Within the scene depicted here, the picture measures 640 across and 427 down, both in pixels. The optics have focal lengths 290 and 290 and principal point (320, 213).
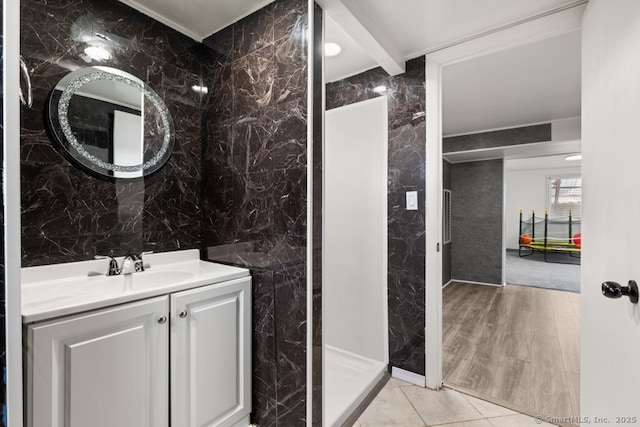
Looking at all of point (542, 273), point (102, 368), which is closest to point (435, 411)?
point (102, 368)

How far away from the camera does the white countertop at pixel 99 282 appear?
3.31 ft

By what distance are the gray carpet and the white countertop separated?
212 inches

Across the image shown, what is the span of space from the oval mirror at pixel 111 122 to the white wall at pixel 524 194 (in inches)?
359

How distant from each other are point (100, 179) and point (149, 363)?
3.18 ft

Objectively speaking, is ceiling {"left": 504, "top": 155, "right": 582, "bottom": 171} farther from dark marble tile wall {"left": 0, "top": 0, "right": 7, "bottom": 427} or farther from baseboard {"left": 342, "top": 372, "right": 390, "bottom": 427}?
dark marble tile wall {"left": 0, "top": 0, "right": 7, "bottom": 427}

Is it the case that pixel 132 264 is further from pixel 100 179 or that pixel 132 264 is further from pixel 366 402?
pixel 366 402

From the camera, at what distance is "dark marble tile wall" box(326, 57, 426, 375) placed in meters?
2.05

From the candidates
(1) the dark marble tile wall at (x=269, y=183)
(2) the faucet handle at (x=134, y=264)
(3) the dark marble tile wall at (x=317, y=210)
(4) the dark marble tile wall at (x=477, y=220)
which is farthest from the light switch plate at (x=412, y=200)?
(4) the dark marble tile wall at (x=477, y=220)

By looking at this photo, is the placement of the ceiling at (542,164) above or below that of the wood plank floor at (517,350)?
above

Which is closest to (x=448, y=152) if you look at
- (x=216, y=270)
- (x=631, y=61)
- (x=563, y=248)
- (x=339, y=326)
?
(x=339, y=326)

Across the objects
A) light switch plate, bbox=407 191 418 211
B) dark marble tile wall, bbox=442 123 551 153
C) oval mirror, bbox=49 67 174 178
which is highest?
dark marble tile wall, bbox=442 123 551 153

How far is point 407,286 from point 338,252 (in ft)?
2.01

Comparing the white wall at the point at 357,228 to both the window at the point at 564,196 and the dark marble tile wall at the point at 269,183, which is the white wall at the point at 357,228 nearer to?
the dark marble tile wall at the point at 269,183

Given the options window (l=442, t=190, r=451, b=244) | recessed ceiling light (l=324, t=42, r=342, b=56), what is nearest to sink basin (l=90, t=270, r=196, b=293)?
recessed ceiling light (l=324, t=42, r=342, b=56)
